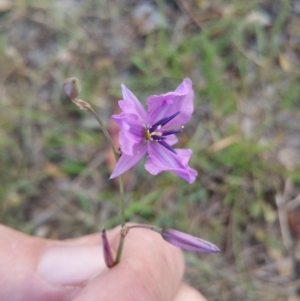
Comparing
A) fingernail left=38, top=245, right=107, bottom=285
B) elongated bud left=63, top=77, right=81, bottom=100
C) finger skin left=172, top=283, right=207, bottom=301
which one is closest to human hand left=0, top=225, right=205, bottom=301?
fingernail left=38, top=245, right=107, bottom=285

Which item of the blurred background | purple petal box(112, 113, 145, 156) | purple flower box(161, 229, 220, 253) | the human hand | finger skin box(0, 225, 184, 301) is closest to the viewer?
purple petal box(112, 113, 145, 156)

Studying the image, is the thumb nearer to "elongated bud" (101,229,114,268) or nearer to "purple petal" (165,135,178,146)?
"elongated bud" (101,229,114,268)

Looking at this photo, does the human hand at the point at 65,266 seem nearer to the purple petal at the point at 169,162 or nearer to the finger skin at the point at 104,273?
the finger skin at the point at 104,273

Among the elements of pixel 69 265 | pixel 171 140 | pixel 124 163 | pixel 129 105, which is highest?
pixel 129 105

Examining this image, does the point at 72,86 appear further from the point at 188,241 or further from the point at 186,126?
the point at 186,126

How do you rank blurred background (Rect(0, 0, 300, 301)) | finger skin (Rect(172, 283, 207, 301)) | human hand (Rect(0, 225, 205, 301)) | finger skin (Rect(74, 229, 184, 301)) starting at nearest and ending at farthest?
finger skin (Rect(74, 229, 184, 301)), human hand (Rect(0, 225, 205, 301)), finger skin (Rect(172, 283, 207, 301)), blurred background (Rect(0, 0, 300, 301))

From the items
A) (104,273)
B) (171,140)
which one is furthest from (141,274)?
(171,140)

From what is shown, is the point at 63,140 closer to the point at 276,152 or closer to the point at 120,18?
the point at 120,18
